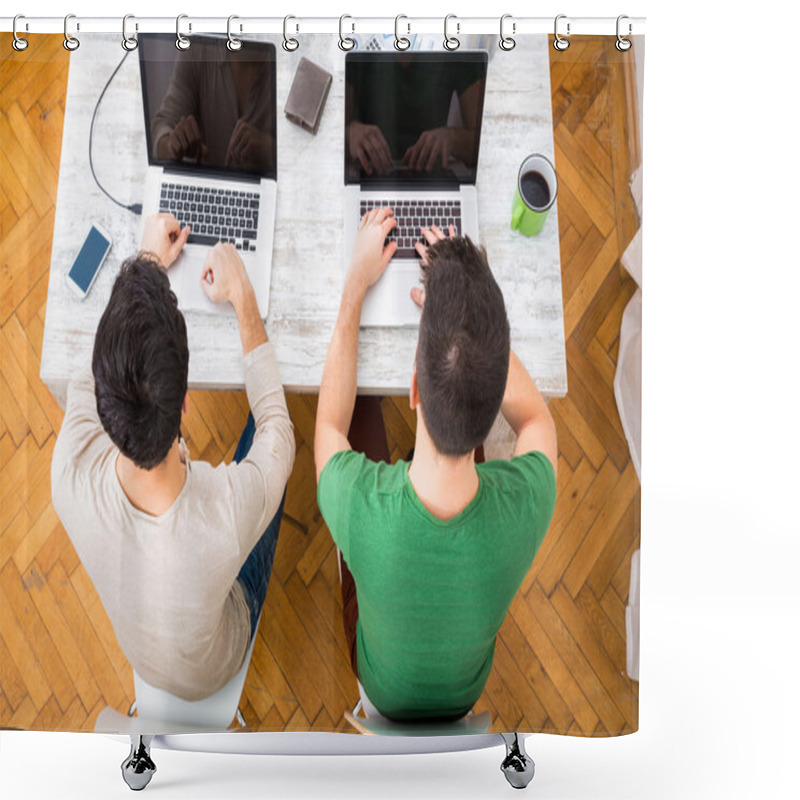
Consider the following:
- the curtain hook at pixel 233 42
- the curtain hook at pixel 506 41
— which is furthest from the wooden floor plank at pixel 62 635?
the curtain hook at pixel 506 41

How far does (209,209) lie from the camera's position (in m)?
1.74

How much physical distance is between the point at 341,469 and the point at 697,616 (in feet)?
4.75

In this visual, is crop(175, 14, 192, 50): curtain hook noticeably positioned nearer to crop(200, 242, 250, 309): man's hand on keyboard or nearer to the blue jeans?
crop(200, 242, 250, 309): man's hand on keyboard

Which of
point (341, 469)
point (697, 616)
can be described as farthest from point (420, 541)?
point (697, 616)

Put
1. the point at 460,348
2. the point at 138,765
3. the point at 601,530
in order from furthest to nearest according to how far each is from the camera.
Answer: the point at 138,765
the point at 601,530
the point at 460,348

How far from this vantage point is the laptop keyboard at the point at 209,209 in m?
1.74

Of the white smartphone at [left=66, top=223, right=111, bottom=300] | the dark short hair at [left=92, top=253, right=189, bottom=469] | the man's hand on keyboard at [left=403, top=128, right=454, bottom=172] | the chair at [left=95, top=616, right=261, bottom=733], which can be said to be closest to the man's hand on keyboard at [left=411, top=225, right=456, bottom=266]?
the man's hand on keyboard at [left=403, top=128, right=454, bottom=172]

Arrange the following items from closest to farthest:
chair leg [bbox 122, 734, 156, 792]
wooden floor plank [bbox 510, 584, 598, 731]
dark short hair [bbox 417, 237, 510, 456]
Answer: dark short hair [bbox 417, 237, 510, 456], wooden floor plank [bbox 510, 584, 598, 731], chair leg [bbox 122, 734, 156, 792]

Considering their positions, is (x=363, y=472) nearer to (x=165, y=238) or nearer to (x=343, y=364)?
(x=343, y=364)

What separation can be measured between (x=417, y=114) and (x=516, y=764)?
4.43ft

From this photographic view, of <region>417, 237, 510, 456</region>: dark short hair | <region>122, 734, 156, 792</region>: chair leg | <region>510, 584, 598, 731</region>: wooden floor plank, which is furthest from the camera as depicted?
<region>122, 734, 156, 792</region>: chair leg

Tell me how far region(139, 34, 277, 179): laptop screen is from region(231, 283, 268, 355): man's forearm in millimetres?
226

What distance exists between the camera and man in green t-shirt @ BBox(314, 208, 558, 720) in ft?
5.59

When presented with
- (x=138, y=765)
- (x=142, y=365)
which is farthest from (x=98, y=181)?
(x=138, y=765)
